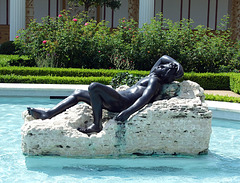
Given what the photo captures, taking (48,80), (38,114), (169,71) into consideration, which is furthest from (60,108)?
(48,80)

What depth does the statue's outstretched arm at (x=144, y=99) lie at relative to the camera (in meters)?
4.70

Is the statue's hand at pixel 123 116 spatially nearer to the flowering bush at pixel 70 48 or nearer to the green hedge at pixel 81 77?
the green hedge at pixel 81 77

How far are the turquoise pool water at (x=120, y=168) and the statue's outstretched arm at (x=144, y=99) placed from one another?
1.76 feet

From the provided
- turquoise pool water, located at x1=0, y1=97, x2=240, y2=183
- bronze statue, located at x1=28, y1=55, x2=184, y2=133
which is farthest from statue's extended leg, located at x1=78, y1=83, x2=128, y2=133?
turquoise pool water, located at x1=0, y1=97, x2=240, y2=183

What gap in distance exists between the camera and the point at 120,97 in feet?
16.3

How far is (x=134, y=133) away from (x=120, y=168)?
0.51 metres

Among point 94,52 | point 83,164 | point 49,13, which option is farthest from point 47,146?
point 49,13

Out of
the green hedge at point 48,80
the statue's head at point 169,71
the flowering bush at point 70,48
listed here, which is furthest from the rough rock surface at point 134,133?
the flowering bush at point 70,48

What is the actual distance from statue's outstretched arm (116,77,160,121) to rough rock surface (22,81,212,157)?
0.06 m

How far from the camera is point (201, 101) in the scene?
17.2ft

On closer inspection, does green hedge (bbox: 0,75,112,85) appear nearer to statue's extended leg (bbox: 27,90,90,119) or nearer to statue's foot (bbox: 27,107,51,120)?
statue's extended leg (bbox: 27,90,90,119)

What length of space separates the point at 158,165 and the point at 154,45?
832 centimetres

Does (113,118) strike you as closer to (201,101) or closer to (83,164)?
(83,164)

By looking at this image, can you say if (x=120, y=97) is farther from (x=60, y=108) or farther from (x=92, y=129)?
(x=60, y=108)
